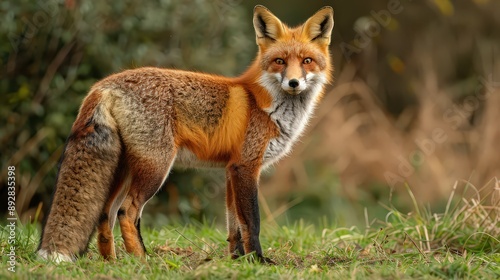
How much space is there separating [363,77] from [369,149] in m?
2.68

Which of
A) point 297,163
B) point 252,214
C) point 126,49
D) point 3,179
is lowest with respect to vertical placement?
point 297,163

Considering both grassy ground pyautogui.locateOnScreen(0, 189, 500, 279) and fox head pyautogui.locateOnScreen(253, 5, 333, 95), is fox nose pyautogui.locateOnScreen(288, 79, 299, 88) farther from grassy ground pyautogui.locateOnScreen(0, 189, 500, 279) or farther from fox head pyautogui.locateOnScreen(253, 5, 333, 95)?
grassy ground pyautogui.locateOnScreen(0, 189, 500, 279)

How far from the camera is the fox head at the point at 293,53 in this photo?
502 cm

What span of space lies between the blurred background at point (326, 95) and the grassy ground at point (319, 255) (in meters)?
0.44

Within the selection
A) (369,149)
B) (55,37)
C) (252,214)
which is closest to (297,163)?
(369,149)

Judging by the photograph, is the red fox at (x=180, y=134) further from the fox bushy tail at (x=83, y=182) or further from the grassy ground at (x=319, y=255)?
the grassy ground at (x=319, y=255)

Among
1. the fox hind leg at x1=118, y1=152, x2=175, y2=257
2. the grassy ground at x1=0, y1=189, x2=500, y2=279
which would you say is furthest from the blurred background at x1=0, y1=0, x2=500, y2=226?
the fox hind leg at x1=118, y1=152, x2=175, y2=257

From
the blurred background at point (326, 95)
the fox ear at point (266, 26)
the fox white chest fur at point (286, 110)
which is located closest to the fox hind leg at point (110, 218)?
the fox white chest fur at point (286, 110)

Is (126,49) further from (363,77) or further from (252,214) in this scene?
(363,77)

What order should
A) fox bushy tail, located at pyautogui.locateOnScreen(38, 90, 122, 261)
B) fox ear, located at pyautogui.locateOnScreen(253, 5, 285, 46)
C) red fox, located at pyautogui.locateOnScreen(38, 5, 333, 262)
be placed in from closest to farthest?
fox bushy tail, located at pyautogui.locateOnScreen(38, 90, 122, 261)
red fox, located at pyautogui.locateOnScreen(38, 5, 333, 262)
fox ear, located at pyautogui.locateOnScreen(253, 5, 285, 46)

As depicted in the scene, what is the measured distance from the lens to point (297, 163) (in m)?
10.4

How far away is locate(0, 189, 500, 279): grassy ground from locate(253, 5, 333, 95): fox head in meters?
1.18

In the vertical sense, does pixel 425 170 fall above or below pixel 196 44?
below

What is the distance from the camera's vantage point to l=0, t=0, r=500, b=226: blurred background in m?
6.98
